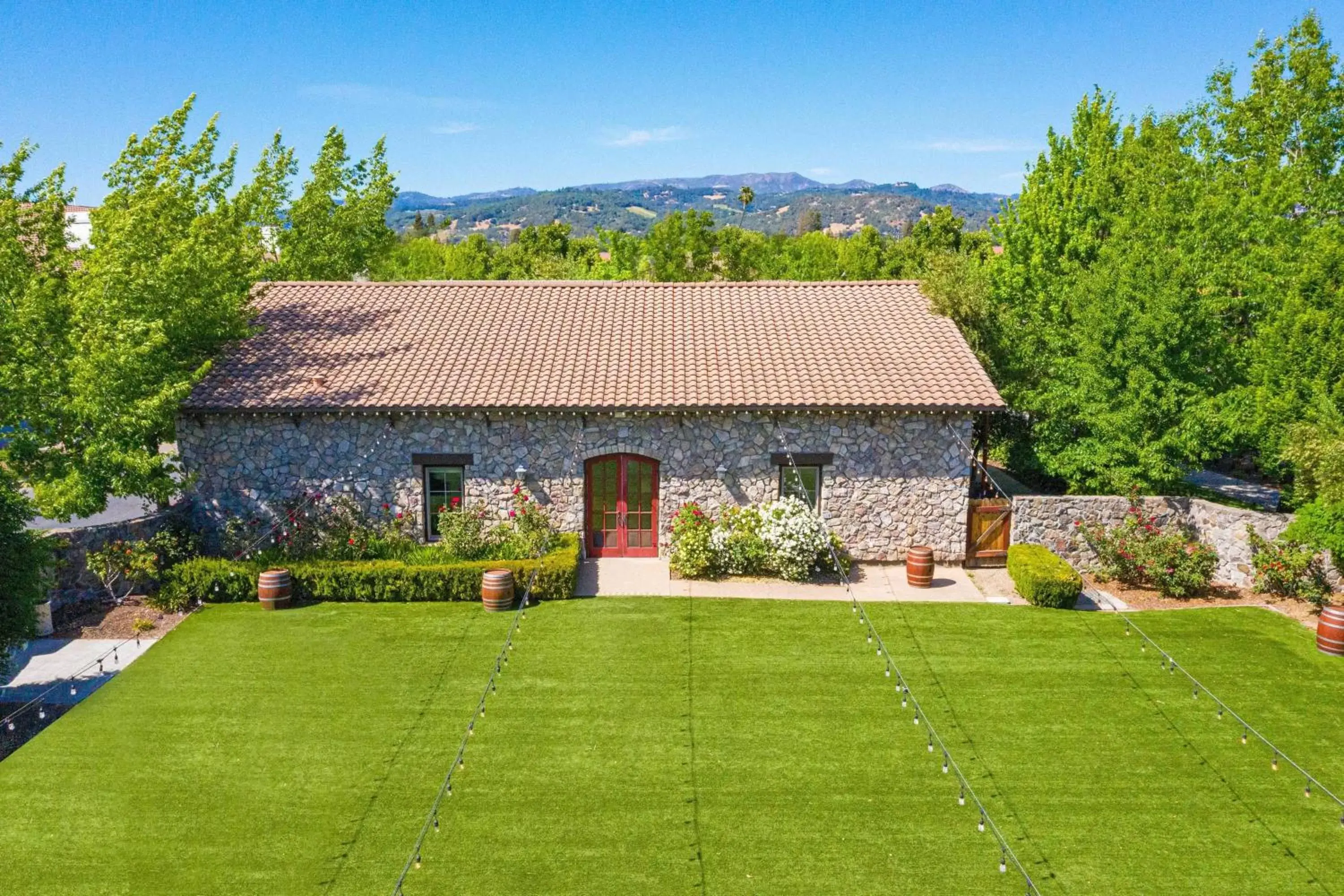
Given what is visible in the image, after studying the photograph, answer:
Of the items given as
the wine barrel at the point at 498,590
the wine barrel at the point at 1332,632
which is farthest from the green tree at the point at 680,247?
the wine barrel at the point at 1332,632

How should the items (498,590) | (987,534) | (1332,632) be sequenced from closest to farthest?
1. (1332,632)
2. (498,590)
3. (987,534)

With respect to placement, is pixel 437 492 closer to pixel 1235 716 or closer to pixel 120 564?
pixel 120 564

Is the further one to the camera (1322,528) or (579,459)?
(579,459)

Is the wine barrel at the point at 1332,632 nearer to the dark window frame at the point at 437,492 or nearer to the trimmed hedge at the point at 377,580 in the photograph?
the trimmed hedge at the point at 377,580

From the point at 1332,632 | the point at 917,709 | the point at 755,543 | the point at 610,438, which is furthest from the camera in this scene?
the point at 610,438

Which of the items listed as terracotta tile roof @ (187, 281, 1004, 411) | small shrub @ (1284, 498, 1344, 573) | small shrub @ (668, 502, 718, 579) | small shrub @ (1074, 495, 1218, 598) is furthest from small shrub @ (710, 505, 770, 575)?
small shrub @ (1284, 498, 1344, 573)

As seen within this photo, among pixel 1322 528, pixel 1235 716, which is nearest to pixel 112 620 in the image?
pixel 1235 716

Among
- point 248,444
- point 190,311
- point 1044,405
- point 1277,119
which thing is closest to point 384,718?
point 248,444
